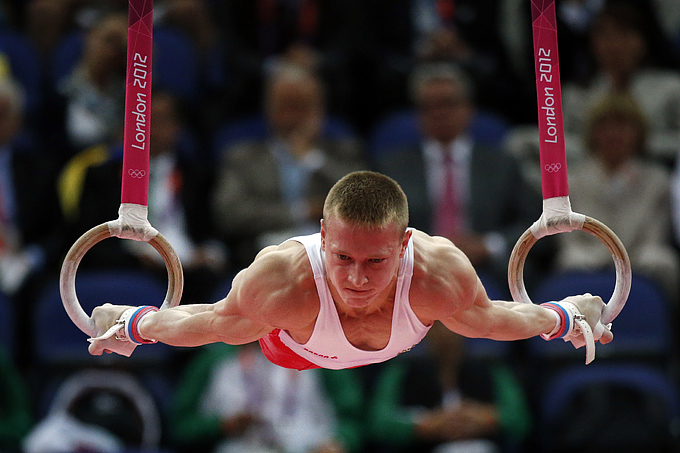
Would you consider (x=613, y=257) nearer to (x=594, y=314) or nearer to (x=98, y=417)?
(x=594, y=314)

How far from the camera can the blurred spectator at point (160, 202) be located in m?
6.04

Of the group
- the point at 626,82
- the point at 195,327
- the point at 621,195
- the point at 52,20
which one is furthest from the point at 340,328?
the point at 52,20

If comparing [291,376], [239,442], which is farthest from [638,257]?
[239,442]

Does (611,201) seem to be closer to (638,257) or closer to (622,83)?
(638,257)

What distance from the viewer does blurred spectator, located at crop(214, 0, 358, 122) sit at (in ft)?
23.9

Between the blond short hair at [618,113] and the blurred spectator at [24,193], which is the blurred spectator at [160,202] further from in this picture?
the blond short hair at [618,113]

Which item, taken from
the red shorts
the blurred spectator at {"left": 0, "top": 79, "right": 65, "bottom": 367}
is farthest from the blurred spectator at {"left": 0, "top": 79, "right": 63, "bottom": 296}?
the red shorts

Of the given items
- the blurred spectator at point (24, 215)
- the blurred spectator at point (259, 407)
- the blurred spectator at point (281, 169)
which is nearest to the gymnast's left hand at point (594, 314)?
the blurred spectator at point (259, 407)

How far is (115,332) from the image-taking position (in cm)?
345

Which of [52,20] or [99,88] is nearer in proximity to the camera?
[99,88]

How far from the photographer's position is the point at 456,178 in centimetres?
638

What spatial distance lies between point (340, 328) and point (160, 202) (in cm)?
306

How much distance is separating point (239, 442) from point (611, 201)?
3.06 meters

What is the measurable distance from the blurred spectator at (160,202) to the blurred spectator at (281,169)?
18cm
